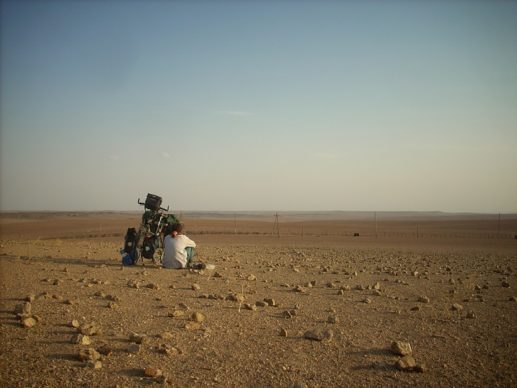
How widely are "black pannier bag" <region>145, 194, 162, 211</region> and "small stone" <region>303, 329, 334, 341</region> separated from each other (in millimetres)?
10567

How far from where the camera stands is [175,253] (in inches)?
560

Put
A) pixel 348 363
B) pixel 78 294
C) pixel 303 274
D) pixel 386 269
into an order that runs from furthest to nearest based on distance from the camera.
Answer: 1. pixel 386 269
2. pixel 303 274
3. pixel 78 294
4. pixel 348 363

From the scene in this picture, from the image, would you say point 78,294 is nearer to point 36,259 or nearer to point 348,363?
point 348,363

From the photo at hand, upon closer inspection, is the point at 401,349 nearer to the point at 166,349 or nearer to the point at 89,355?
the point at 166,349

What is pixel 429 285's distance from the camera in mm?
11977

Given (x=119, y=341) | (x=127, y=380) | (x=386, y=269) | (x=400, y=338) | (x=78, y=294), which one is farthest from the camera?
(x=386, y=269)

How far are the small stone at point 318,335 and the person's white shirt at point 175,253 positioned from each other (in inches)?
335

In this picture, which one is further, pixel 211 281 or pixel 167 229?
pixel 167 229

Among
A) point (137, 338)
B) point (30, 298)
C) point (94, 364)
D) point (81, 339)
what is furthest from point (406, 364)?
point (30, 298)

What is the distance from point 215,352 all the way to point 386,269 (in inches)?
449

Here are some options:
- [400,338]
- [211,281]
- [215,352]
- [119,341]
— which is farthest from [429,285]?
[119,341]

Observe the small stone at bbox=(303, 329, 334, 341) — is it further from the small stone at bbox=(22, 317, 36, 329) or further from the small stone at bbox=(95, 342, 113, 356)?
the small stone at bbox=(22, 317, 36, 329)

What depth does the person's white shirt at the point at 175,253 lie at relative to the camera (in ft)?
46.7

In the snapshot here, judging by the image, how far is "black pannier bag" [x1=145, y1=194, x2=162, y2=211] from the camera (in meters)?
15.7
